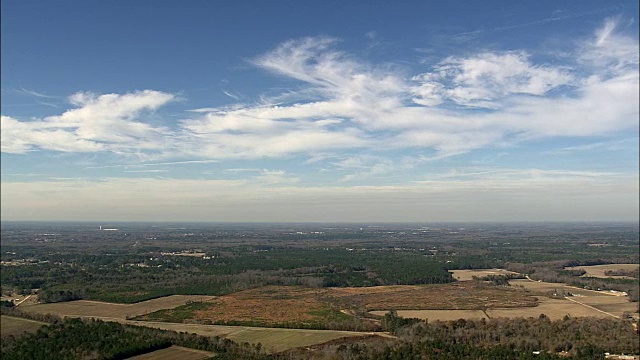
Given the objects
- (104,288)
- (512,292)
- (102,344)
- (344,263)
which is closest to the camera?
(102,344)

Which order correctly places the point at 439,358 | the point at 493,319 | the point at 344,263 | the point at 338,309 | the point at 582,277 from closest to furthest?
the point at 439,358
the point at 493,319
the point at 338,309
the point at 582,277
the point at 344,263

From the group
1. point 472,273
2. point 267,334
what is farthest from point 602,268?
point 267,334

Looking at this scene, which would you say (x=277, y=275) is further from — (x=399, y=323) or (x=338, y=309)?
(x=399, y=323)

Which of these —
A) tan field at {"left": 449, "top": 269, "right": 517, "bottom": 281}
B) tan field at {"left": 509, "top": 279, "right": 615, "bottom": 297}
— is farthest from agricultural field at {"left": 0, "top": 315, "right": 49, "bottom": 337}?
tan field at {"left": 449, "top": 269, "right": 517, "bottom": 281}

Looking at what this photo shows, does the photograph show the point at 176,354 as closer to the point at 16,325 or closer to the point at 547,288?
the point at 16,325

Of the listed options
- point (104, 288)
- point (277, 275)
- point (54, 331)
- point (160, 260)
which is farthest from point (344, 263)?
point (54, 331)

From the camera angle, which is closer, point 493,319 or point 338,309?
point 493,319

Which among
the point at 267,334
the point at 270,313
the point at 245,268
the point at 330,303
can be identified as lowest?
the point at 267,334
